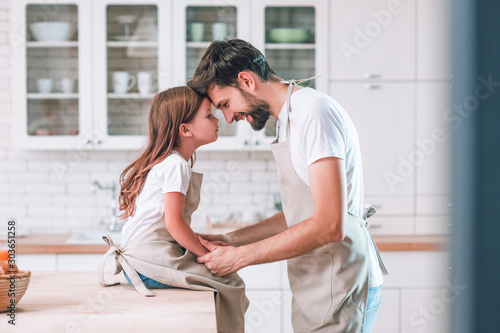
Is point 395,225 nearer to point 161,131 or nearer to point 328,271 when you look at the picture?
point 328,271

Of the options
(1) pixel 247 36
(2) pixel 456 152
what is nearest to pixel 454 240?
(2) pixel 456 152

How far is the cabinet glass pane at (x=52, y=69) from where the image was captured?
329 cm

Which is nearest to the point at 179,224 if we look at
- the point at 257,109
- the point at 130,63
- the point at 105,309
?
the point at 105,309

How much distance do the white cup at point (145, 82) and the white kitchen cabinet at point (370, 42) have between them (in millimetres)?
1146

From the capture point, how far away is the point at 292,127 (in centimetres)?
152

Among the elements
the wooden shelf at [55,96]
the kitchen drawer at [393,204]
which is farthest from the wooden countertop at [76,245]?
the wooden shelf at [55,96]

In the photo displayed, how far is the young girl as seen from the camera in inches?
56.4

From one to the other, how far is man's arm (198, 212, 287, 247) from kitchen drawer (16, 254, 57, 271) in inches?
64.4

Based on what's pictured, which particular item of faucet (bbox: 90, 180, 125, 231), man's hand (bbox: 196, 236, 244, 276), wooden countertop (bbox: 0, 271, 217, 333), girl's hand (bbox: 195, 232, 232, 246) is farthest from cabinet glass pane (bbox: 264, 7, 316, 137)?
wooden countertop (bbox: 0, 271, 217, 333)

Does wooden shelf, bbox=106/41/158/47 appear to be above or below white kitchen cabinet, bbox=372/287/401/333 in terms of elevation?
above

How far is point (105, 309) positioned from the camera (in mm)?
1237

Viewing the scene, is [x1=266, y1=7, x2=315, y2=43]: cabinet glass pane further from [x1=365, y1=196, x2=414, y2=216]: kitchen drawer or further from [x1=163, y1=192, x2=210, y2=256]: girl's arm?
[x1=163, y1=192, x2=210, y2=256]: girl's arm

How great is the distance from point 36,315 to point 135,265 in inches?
12.4

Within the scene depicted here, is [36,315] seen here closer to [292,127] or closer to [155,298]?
[155,298]
